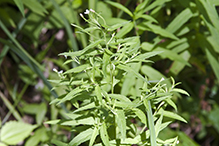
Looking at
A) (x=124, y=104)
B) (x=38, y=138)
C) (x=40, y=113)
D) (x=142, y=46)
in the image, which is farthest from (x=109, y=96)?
(x=40, y=113)

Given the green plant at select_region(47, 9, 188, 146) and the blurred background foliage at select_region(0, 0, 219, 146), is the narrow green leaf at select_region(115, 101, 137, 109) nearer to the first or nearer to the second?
the green plant at select_region(47, 9, 188, 146)

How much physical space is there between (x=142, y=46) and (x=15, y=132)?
2.62ft

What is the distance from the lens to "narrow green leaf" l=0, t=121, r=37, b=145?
1250 mm

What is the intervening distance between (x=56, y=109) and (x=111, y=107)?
79 centimetres

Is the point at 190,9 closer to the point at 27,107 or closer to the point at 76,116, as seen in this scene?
the point at 76,116

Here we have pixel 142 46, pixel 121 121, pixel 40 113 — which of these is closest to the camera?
pixel 121 121

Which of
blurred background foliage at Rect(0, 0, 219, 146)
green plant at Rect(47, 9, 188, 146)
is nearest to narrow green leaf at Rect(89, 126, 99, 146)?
green plant at Rect(47, 9, 188, 146)

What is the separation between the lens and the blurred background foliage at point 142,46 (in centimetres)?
102

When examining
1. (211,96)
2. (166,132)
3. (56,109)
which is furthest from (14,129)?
(211,96)

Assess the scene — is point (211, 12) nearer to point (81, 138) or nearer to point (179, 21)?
point (179, 21)

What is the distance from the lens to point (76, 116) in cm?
73

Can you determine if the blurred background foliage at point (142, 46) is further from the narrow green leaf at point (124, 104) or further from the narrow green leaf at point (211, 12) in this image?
the narrow green leaf at point (124, 104)

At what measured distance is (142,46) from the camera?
105 cm

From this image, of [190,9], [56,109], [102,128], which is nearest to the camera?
[102,128]
